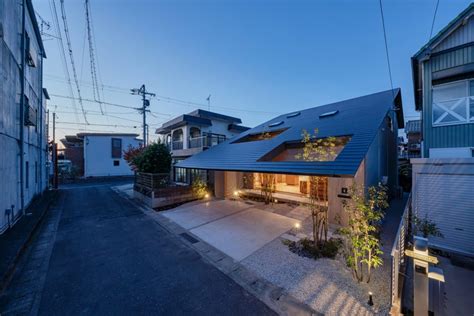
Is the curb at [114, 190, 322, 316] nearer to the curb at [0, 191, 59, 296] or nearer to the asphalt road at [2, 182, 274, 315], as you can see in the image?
the asphalt road at [2, 182, 274, 315]

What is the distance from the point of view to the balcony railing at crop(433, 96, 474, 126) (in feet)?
19.2

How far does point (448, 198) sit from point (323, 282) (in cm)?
440

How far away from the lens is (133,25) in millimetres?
9797

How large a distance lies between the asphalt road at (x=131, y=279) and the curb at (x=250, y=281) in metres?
0.14

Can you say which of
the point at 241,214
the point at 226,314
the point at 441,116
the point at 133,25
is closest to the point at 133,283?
the point at 226,314

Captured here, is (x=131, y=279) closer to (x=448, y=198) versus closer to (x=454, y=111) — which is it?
(x=448, y=198)

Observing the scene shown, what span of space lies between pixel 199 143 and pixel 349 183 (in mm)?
10557

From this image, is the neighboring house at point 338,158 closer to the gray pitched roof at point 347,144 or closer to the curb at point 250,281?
the gray pitched roof at point 347,144

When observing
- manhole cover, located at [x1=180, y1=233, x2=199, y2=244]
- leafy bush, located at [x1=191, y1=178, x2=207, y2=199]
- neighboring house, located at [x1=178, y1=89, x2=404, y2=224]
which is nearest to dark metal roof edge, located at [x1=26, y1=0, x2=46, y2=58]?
neighboring house, located at [x1=178, y1=89, x2=404, y2=224]

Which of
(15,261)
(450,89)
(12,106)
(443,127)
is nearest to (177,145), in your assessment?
(12,106)

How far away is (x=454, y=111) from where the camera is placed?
6117 mm

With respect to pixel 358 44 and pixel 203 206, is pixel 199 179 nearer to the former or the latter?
pixel 203 206

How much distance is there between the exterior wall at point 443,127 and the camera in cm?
585

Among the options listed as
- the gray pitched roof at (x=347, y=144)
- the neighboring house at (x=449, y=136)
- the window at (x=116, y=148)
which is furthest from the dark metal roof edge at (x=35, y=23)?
the neighboring house at (x=449, y=136)
